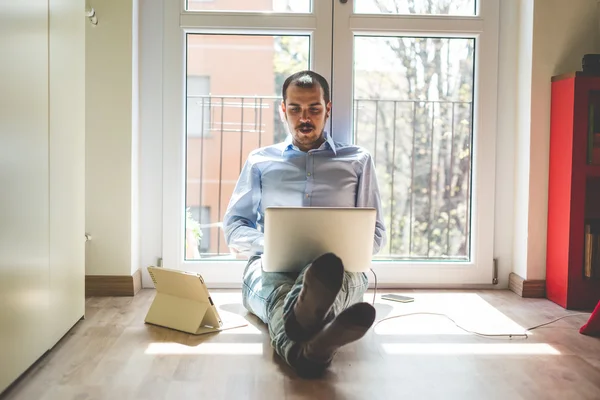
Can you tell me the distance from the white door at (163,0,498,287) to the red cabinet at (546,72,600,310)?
339 mm

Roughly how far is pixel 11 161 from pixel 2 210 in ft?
0.43

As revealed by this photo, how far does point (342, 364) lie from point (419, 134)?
5.05 feet

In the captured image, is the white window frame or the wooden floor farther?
the white window frame

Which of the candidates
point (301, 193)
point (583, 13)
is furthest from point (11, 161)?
point (583, 13)

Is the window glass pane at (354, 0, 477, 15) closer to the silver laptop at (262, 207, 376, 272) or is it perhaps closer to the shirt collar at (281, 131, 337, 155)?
the shirt collar at (281, 131, 337, 155)

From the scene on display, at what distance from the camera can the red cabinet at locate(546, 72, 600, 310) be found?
2.53 m

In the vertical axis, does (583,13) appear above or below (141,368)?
above

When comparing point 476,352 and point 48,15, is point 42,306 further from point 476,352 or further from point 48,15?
point 476,352

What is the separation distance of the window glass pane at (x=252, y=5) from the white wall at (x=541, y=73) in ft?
3.20

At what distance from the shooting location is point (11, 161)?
157cm

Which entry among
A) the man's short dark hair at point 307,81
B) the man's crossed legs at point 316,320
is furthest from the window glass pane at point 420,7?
the man's crossed legs at point 316,320

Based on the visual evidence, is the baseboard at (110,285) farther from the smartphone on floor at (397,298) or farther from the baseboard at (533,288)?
the baseboard at (533,288)

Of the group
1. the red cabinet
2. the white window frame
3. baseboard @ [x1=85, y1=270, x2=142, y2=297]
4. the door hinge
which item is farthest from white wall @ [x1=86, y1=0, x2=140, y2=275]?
the red cabinet

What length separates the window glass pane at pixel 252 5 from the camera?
281cm
